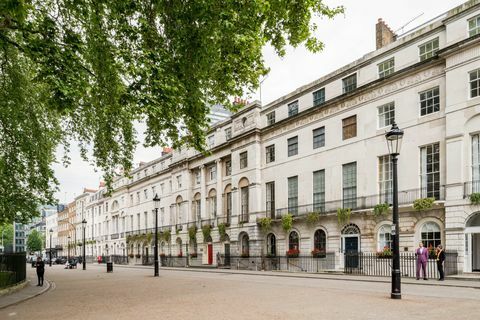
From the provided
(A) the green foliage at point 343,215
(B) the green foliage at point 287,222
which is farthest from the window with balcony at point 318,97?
(B) the green foliage at point 287,222

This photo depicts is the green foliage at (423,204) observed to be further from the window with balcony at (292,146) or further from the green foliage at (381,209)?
the window with balcony at (292,146)

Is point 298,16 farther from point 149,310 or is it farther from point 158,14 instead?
point 149,310

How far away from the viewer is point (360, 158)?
26.0 metres

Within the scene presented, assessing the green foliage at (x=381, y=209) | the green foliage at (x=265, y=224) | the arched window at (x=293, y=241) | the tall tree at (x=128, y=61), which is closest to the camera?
the tall tree at (x=128, y=61)

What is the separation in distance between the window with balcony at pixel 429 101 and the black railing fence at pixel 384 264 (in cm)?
757

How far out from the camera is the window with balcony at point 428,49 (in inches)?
885

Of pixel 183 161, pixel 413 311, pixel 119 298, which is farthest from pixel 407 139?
pixel 183 161

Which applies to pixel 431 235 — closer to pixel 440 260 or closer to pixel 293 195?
pixel 440 260

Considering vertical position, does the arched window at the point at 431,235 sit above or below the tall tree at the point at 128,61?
below

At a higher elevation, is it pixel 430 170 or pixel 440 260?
pixel 430 170

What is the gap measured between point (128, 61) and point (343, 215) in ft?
58.9

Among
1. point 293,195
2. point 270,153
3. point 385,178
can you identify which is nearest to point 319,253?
point 293,195

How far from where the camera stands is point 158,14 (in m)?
13.3

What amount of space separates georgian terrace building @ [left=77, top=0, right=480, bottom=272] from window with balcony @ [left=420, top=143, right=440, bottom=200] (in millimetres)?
55
